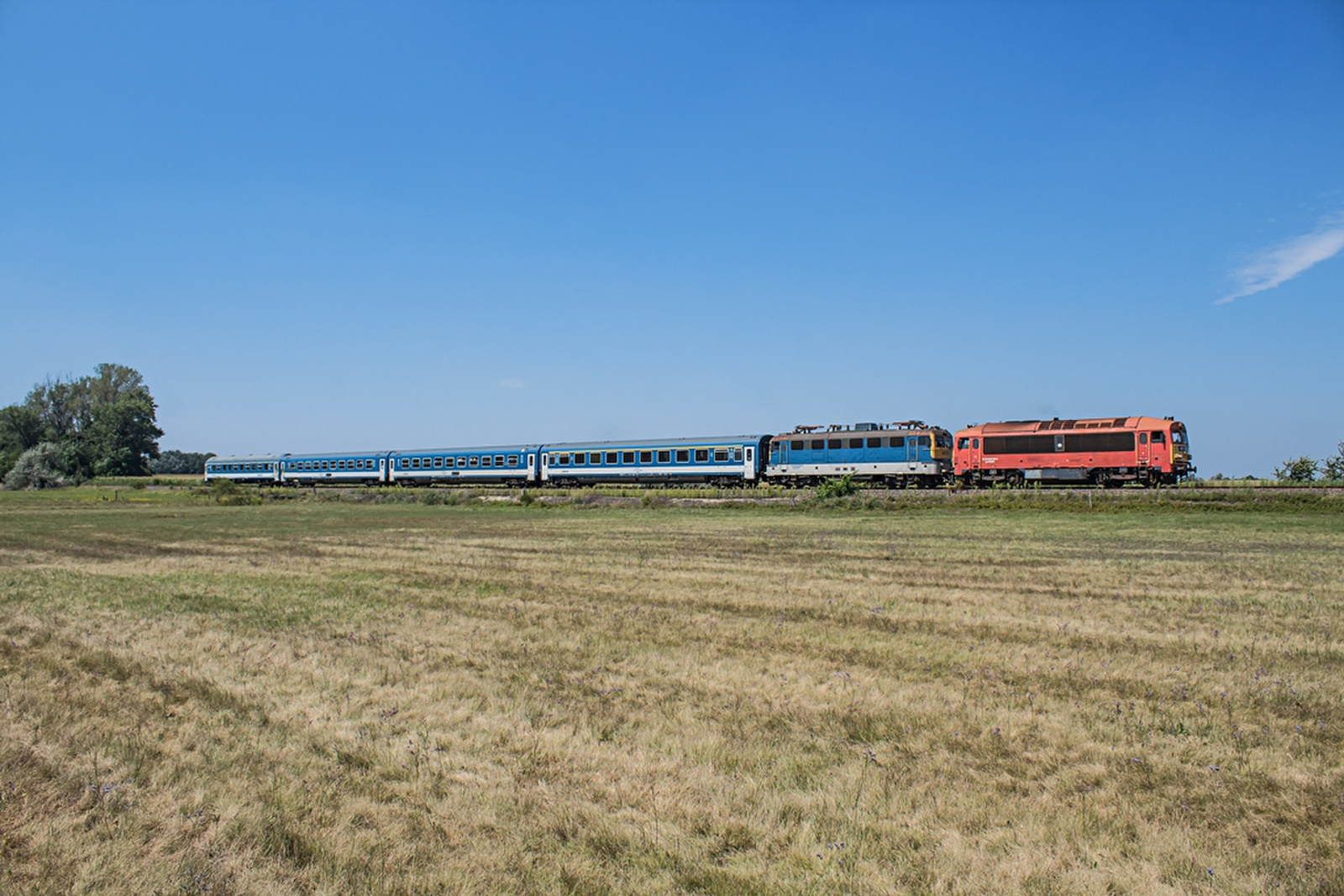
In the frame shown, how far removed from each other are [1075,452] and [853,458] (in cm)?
1313

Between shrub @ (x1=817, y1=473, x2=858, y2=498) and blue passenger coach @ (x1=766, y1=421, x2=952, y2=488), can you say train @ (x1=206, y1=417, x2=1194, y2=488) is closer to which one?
blue passenger coach @ (x1=766, y1=421, x2=952, y2=488)

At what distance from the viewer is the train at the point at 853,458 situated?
43.9 m

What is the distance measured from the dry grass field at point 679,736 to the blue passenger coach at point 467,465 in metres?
49.0

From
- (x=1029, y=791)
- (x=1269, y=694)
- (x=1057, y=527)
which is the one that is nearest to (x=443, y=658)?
(x=1029, y=791)

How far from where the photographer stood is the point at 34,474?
3605 inches

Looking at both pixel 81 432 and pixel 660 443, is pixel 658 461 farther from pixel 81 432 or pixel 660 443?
pixel 81 432

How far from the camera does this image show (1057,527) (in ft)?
92.7

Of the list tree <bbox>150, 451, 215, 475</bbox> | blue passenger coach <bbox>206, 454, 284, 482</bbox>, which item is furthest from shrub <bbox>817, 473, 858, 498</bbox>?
tree <bbox>150, 451, 215, 475</bbox>

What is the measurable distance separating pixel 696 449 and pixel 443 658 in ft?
157

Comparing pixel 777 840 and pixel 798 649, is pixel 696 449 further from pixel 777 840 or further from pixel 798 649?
pixel 777 840

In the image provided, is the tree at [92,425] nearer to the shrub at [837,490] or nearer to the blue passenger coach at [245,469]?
the blue passenger coach at [245,469]

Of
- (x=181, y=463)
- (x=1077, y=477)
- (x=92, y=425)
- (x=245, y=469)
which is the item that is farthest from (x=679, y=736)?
(x=181, y=463)

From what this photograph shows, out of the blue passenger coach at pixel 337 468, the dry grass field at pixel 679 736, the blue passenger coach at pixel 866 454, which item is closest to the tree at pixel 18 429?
the blue passenger coach at pixel 337 468

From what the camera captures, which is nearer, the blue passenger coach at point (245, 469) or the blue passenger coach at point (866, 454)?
the blue passenger coach at point (866, 454)
